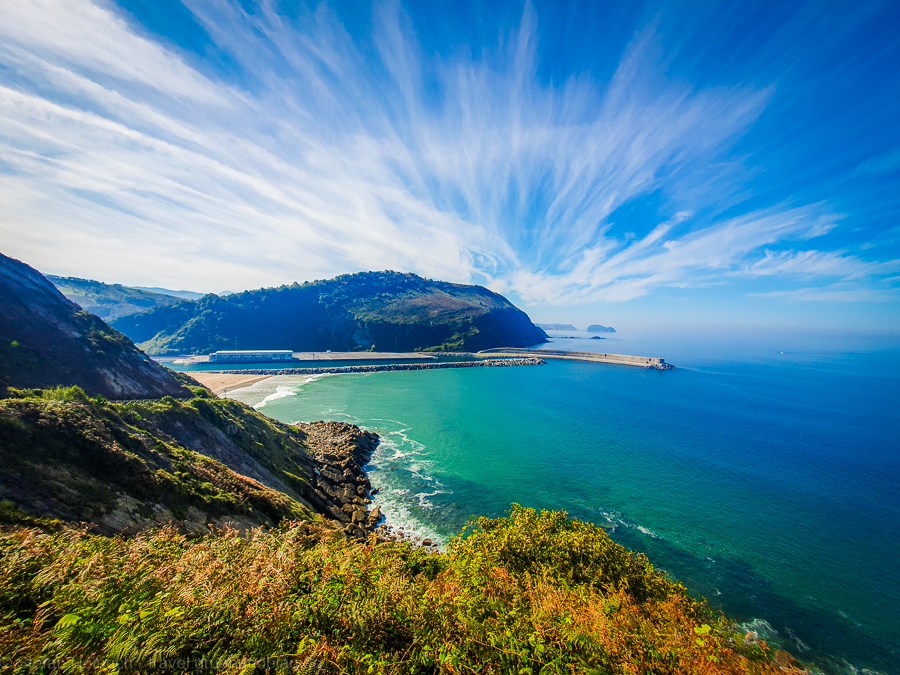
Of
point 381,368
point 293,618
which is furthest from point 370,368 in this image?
point 293,618

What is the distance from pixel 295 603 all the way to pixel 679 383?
10559cm

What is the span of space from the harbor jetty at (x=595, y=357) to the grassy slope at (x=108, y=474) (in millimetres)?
128280

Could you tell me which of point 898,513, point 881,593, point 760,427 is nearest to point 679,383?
point 760,427

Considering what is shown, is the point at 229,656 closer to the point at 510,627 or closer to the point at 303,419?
the point at 510,627

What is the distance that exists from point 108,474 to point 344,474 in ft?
66.6

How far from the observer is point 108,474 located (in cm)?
1388

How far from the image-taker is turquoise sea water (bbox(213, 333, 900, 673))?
1988cm

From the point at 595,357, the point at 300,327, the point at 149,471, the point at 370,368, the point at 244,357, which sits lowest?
the point at 244,357

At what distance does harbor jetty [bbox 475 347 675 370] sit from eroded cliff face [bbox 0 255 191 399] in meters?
126

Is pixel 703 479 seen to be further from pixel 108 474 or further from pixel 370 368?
pixel 370 368

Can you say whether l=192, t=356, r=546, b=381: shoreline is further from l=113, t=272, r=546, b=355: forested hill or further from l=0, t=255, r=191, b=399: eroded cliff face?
l=0, t=255, r=191, b=399: eroded cliff face

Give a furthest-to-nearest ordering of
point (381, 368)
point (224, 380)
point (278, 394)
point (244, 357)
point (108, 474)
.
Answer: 1. point (244, 357)
2. point (381, 368)
3. point (224, 380)
4. point (278, 394)
5. point (108, 474)

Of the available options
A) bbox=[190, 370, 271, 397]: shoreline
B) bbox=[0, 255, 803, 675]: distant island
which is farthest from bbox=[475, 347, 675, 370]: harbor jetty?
bbox=[0, 255, 803, 675]: distant island

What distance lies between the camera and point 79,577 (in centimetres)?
527
